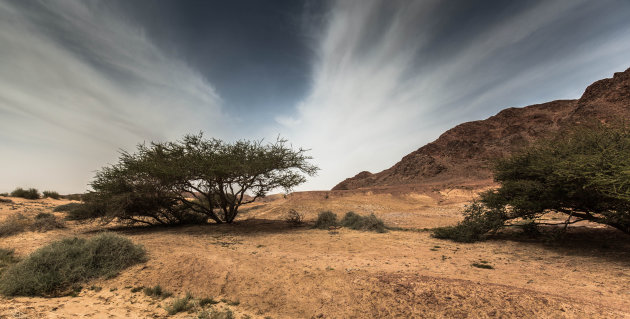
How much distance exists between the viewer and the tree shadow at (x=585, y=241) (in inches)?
293

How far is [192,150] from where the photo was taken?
45.5 feet

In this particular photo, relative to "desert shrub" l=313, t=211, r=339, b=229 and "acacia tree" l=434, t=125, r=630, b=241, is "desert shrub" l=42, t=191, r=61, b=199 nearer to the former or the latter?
"desert shrub" l=313, t=211, r=339, b=229

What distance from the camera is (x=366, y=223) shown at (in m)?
13.6

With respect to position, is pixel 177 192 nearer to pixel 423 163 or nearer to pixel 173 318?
pixel 173 318

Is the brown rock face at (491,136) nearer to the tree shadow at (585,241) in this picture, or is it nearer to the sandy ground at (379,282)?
the tree shadow at (585,241)

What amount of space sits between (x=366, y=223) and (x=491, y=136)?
63182 millimetres

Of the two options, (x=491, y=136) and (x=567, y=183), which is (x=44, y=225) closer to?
Result: (x=567, y=183)

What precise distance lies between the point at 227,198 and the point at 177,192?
10.3ft

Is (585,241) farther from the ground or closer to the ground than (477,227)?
closer to the ground

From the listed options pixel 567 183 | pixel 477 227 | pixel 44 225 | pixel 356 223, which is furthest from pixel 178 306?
pixel 44 225

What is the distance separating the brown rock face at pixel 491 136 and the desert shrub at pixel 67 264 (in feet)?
171

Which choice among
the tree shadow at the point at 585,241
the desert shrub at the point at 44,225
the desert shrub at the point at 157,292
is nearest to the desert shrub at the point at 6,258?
the desert shrub at the point at 157,292

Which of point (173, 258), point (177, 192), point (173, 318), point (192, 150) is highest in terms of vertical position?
point (192, 150)

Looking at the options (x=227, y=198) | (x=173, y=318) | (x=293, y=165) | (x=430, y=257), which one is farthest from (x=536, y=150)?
(x=227, y=198)
